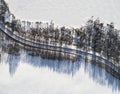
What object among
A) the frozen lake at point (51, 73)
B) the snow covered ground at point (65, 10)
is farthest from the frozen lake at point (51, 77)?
the snow covered ground at point (65, 10)

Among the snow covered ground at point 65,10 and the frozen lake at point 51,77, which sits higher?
the snow covered ground at point 65,10

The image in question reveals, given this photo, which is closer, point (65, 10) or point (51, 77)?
point (51, 77)

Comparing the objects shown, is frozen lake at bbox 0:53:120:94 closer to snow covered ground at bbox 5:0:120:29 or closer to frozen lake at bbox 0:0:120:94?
frozen lake at bbox 0:0:120:94

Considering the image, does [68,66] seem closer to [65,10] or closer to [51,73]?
[51,73]

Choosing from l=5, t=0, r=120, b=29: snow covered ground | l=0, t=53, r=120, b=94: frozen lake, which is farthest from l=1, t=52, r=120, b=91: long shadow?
l=5, t=0, r=120, b=29: snow covered ground

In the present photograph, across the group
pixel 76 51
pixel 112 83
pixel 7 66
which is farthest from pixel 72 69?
→ pixel 7 66

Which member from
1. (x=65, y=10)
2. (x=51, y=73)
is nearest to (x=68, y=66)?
(x=51, y=73)

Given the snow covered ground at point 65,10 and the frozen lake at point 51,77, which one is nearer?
the frozen lake at point 51,77

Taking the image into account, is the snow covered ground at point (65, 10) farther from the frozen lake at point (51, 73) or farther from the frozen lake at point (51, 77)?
the frozen lake at point (51, 77)
